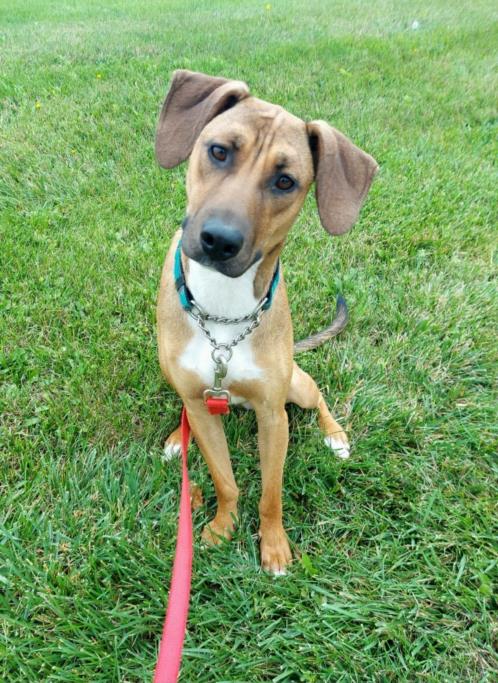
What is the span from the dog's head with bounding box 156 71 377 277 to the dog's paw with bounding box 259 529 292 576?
4.53ft

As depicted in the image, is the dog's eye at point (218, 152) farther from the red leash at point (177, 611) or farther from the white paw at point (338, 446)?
the white paw at point (338, 446)

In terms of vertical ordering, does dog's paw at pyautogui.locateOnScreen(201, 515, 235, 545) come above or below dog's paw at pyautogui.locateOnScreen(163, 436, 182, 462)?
below

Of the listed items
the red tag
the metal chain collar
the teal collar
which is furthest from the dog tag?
the teal collar

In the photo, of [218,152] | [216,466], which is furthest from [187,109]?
[216,466]

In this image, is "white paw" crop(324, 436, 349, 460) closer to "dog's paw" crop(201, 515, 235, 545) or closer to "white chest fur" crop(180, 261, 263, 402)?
"dog's paw" crop(201, 515, 235, 545)

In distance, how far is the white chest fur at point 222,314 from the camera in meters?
2.23

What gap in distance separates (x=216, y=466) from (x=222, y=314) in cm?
79

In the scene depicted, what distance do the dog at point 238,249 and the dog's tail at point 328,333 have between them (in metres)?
0.97

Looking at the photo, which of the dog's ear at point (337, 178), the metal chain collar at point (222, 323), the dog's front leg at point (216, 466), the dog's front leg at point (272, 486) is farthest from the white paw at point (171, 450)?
the dog's ear at point (337, 178)

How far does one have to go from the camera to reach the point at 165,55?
305 inches

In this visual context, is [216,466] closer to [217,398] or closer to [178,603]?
[217,398]

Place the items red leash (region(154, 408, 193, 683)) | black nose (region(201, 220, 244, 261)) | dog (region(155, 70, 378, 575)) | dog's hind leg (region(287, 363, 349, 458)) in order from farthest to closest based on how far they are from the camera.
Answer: dog's hind leg (region(287, 363, 349, 458)), dog (region(155, 70, 378, 575)), black nose (region(201, 220, 244, 261)), red leash (region(154, 408, 193, 683))

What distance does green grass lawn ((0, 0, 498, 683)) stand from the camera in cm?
230

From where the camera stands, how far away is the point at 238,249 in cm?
187
